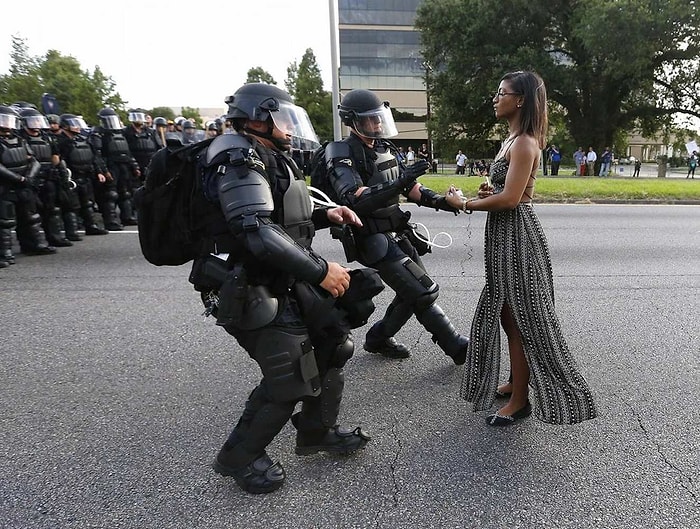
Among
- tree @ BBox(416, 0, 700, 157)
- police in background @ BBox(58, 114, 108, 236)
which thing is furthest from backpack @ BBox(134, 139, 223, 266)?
tree @ BBox(416, 0, 700, 157)

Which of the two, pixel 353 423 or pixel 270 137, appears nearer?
pixel 270 137

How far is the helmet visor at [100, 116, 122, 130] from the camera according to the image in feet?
31.0

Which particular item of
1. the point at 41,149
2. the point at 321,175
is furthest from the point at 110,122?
the point at 321,175

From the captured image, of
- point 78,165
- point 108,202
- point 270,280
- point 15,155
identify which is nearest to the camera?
point 270,280

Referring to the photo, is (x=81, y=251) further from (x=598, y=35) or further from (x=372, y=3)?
(x=372, y=3)

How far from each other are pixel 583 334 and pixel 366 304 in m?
2.67

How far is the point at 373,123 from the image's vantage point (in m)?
3.27

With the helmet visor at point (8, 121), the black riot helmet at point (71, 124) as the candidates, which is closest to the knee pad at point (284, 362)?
the helmet visor at point (8, 121)

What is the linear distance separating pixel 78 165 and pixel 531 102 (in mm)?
7854

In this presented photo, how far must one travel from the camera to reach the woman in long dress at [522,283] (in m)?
2.52

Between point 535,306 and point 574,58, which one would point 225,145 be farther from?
point 574,58

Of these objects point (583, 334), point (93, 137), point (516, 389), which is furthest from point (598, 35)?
point (516, 389)

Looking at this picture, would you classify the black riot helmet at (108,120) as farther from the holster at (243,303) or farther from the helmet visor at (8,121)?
the holster at (243,303)

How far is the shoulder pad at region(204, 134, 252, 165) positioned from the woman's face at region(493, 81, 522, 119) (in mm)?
1283
